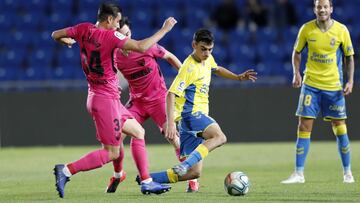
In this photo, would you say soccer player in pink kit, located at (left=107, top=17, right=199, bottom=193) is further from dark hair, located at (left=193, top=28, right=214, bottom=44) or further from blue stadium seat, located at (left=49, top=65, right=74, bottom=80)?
blue stadium seat, located at (left=49, top=65, right=74, bottom=80)

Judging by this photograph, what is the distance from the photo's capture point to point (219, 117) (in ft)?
61.5

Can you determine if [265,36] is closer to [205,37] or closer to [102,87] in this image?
[205,37]

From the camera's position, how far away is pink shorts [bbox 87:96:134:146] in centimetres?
909

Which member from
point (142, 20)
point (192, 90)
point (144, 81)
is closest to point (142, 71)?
point (144, 81)

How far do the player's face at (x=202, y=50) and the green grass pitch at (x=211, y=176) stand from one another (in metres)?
1.33

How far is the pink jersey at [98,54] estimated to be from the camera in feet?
29.6

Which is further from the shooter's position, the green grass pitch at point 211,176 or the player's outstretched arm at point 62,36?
the player's outstretched arm at point 62,36

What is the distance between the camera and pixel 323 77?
1079 centimetres

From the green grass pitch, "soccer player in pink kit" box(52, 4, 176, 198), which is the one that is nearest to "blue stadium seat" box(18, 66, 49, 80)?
the green grass pitch

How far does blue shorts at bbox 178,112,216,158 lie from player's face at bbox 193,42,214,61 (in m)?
0.55

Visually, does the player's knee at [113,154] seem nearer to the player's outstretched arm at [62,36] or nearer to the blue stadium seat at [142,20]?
the player's outstretched arm at [62,36]

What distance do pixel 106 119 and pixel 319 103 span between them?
114 inches

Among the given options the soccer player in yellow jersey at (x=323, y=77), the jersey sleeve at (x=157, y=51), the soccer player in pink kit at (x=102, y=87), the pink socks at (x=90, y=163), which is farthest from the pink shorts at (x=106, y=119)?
the soccer player in yellow jersey at (x=323, y=77)

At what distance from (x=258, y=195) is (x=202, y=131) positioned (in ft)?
2.71
